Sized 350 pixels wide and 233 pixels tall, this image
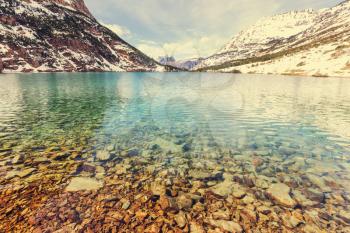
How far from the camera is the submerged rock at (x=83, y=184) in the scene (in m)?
10.6

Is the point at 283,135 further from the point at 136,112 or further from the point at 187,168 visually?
the point at 136,112

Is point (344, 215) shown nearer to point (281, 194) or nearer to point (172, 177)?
point (281, 194)

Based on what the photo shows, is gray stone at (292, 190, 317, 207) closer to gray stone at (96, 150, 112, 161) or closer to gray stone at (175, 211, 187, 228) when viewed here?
gray stone at (175, 211, 187, 228)

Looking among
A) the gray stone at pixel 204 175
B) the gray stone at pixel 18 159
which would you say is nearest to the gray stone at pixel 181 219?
the gray stone at pixel 204 175

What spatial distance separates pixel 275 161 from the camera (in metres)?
14.7

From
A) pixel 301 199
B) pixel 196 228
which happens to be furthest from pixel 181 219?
pixel 301 199

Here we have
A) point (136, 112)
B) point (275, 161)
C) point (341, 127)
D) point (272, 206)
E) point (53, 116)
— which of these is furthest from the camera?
point (136, 112)

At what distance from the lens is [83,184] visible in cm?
1102

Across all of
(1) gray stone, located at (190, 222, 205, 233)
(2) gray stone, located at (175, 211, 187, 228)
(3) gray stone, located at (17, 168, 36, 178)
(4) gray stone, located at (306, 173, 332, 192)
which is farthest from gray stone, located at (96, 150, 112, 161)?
(4) gray stone, located at (306, 173, 332, 192)

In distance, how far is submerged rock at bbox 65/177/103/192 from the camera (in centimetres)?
1062

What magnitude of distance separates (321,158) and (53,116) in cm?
2826

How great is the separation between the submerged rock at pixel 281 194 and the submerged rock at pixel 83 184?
28.3ft

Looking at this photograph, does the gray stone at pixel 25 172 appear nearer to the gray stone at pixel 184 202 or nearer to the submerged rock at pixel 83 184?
the submerged rock at pixel 83 184

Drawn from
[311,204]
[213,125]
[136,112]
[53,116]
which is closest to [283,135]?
[213,125]
